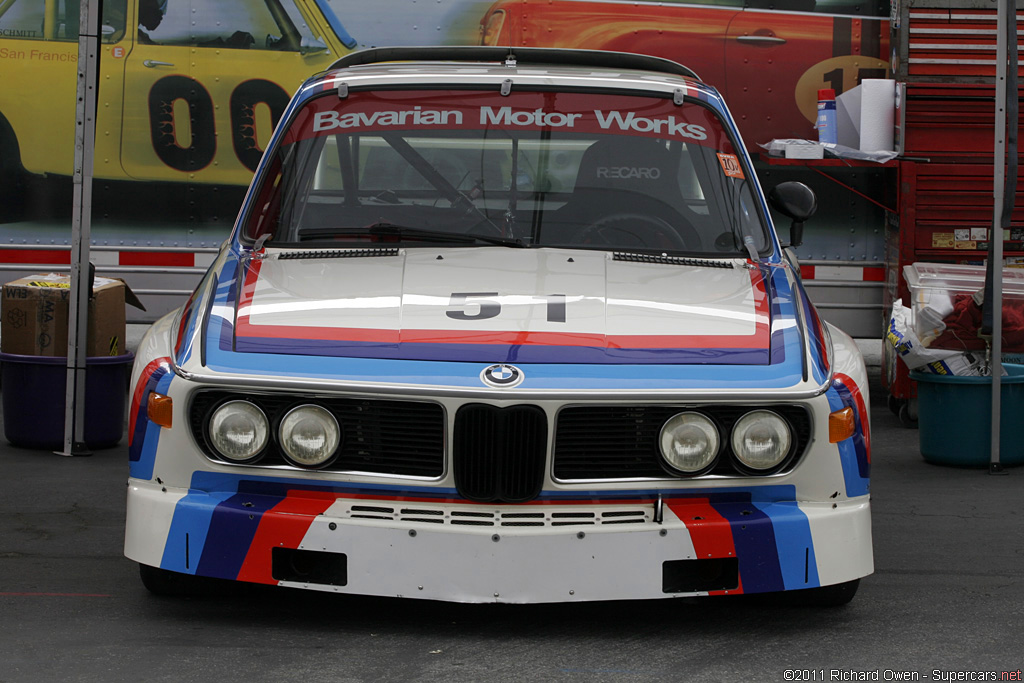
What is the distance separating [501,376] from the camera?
3.77 meters

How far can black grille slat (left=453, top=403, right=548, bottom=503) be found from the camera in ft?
12.3

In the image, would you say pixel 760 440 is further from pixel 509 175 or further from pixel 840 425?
pixel 509 175

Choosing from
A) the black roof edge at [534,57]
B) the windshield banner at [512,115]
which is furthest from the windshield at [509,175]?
the black roof edge at [534,57]

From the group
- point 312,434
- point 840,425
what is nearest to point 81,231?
point 312,434

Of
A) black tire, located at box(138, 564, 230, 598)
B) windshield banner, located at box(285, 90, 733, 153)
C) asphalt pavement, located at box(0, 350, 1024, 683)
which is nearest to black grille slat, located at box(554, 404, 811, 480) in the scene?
asphalt pavement, located at box(0, 350, 1024, 683)

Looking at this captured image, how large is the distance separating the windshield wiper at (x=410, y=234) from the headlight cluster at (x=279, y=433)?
45.1 inches

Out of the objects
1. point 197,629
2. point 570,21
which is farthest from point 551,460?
point 570,21

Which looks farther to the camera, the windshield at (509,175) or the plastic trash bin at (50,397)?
the plastic trash bin at (50,397)

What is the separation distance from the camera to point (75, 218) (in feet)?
23.5

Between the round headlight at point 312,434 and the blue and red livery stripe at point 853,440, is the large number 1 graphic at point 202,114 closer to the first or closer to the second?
the round headlight at point 312,434

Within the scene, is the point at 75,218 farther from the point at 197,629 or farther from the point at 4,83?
the point at 197,629

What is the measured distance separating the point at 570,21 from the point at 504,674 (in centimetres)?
591

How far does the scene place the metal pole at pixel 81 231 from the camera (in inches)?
279

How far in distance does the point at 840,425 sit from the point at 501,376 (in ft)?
3.29
